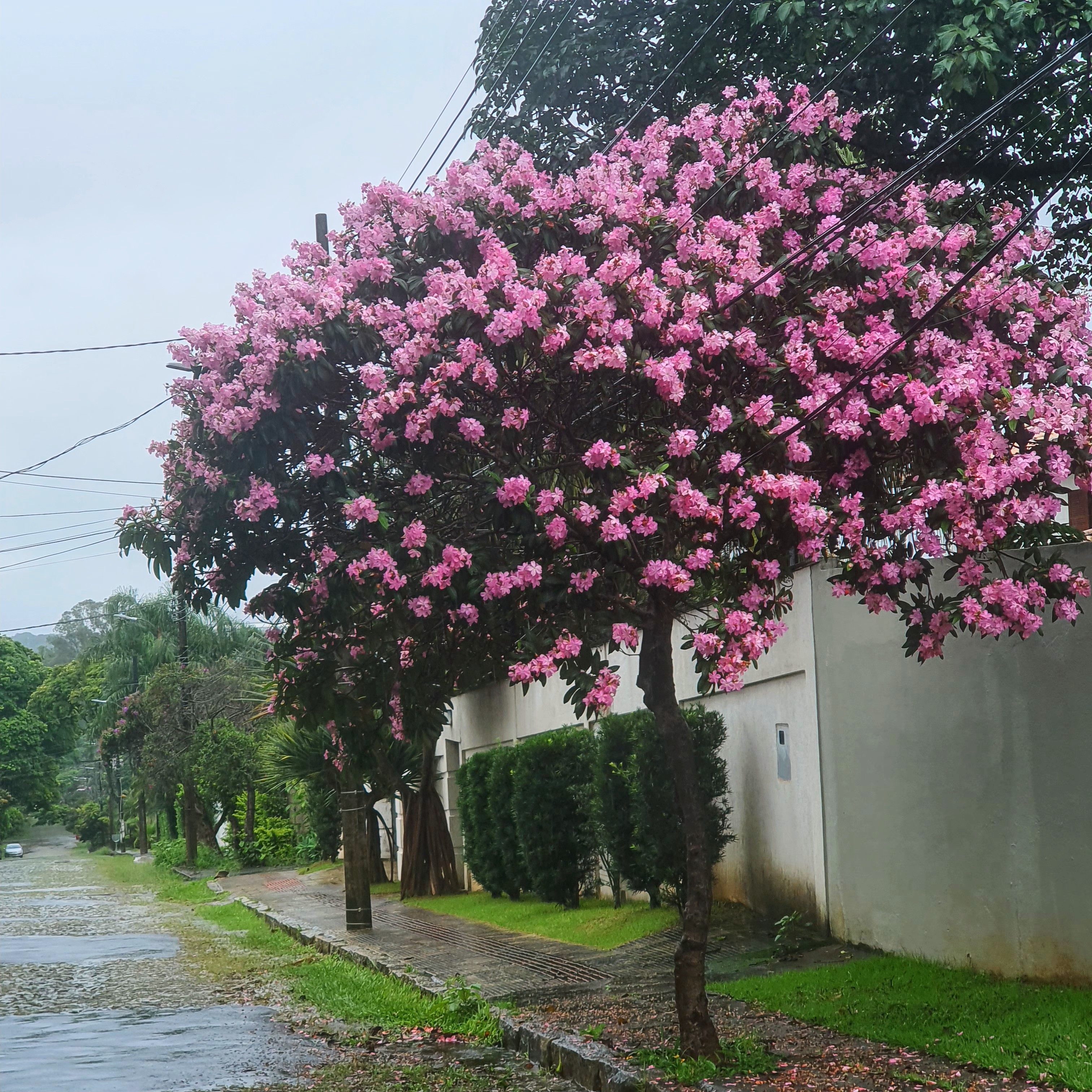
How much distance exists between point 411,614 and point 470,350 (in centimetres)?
160

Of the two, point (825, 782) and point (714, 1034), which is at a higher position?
point (825, 782)

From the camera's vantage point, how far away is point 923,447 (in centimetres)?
848

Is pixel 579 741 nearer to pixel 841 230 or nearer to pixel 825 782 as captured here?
pixel 825 782

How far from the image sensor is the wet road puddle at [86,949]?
57.9 feet

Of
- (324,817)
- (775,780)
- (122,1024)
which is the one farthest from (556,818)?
(324,817)

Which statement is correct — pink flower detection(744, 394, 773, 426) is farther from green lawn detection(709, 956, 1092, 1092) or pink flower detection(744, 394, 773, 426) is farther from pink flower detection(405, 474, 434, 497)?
green lawn detection(709, 956, 1092, 1092)

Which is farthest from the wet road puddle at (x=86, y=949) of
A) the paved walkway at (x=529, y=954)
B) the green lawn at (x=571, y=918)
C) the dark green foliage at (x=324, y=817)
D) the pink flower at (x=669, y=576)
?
the pink flower at (x=669, y=576)

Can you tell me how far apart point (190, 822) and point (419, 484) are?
1526 inches

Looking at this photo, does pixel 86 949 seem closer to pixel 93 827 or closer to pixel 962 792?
pixel 962 792

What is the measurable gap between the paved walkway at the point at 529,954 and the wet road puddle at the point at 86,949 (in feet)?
6.85

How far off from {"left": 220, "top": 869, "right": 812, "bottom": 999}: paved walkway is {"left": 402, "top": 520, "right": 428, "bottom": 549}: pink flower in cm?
489

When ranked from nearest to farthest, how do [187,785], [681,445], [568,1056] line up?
[681,445] < [568,1056] < [187,785]

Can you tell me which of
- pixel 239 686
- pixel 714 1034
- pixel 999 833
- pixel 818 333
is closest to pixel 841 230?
pixel 818 333

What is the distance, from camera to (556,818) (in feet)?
58.4
